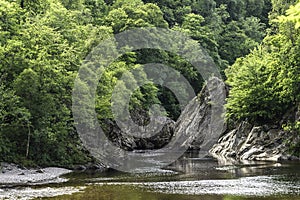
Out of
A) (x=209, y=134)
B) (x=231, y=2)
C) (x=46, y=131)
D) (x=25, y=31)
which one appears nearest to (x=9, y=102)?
(x=46, y=131)

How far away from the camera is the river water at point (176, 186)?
24.8 meters

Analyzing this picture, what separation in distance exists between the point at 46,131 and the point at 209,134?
3695cm

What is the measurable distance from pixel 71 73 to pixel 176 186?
2235 centimetres

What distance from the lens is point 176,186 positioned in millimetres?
29438

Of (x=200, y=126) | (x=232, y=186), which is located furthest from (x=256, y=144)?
(x=232, y=186)

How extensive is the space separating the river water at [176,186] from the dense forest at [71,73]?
19.9 feet

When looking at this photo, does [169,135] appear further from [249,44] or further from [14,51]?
[249,44]

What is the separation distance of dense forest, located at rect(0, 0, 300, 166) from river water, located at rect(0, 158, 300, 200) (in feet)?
19.9

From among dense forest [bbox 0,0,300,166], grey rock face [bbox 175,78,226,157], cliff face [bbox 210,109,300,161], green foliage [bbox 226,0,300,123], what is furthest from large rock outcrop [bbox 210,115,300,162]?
grey rock face [bbox 175,78,226,157]

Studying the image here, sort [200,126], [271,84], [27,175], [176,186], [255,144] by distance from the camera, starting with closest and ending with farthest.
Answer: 1. [176,186]
2. [27,175]
3. [255,144]
4. [271,84]
5. [200,126]

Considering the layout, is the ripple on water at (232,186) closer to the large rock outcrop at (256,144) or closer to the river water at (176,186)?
the river water at (176,186)

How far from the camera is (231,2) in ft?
446

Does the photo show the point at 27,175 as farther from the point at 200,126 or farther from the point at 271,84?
the point at 200,126

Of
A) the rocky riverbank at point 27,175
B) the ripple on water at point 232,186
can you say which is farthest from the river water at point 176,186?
the rocky riverbank at point 27,175
